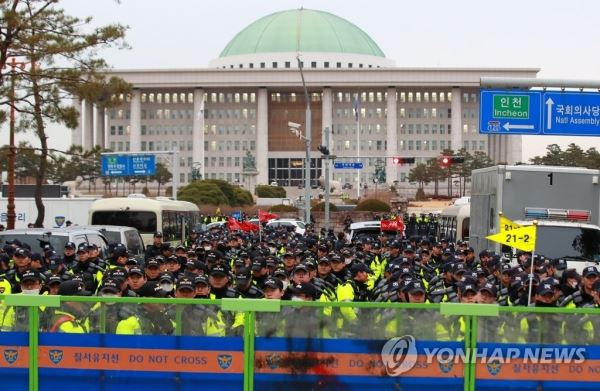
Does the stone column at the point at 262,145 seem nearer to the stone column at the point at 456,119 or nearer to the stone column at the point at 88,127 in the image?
the stone column at the point at 88,127

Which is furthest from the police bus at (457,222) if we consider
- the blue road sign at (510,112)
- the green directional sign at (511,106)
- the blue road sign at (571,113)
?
the blue road sign at (571,113)

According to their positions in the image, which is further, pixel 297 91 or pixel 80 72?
pixel 297 91

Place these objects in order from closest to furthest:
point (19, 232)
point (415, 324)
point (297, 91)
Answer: point (415, 324), point (19, 232), point (297, 91)

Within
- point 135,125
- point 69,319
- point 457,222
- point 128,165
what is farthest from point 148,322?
point 135,125

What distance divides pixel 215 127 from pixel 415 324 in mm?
146164

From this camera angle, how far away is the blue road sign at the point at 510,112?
2336cm

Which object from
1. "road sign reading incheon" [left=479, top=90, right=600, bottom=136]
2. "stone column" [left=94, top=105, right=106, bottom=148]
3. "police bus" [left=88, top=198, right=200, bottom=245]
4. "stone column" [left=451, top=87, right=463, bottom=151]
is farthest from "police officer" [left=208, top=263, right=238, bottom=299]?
"stone column" [left=94, top=105, right=106, bottom=148]

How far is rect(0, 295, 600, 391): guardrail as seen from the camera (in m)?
6.39

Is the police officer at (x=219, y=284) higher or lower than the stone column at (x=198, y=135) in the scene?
lower

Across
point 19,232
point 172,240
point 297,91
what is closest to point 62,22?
point 19,232

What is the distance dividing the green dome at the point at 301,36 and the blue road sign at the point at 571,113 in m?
128

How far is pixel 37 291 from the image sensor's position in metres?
9.61

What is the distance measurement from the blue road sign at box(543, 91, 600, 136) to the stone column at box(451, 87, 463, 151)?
118287 mm

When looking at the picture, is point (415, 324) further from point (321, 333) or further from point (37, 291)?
point (37, 291)
